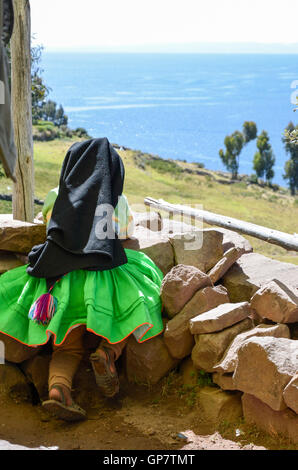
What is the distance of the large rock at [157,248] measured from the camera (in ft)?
15.4

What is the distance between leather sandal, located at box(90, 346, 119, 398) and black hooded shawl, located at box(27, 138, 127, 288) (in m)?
0.57

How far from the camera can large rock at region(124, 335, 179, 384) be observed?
3.93 m

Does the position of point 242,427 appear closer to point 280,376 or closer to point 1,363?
point 280,376

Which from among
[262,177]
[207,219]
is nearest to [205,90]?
[262,177]

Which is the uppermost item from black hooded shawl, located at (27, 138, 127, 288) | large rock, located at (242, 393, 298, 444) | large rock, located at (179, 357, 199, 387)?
black hooded shawl, located at (27, 138, 127, 288)

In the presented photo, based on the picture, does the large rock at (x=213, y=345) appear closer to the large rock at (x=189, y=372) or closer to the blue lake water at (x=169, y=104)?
the large rock at (x=189, y=372)

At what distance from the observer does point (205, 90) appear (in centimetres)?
7081

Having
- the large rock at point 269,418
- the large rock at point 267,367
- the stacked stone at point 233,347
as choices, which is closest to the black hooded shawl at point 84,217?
the stacked stone at point 233,347

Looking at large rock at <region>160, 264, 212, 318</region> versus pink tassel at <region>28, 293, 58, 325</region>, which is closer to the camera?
pink tassel at <region>28, 293, 58, 325</region>

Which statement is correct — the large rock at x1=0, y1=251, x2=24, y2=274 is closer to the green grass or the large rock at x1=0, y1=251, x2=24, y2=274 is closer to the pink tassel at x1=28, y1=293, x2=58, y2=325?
the pink tassel at x1=28, y1=293, x2=58, y2=325

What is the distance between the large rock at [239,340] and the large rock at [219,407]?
16 cm

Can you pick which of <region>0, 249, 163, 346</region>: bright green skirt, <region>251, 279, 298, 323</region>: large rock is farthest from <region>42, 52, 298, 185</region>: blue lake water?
<region>251, 279, 298, 323</region>: large rock

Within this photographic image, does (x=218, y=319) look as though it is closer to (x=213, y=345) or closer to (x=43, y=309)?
(x=213, y=345)
